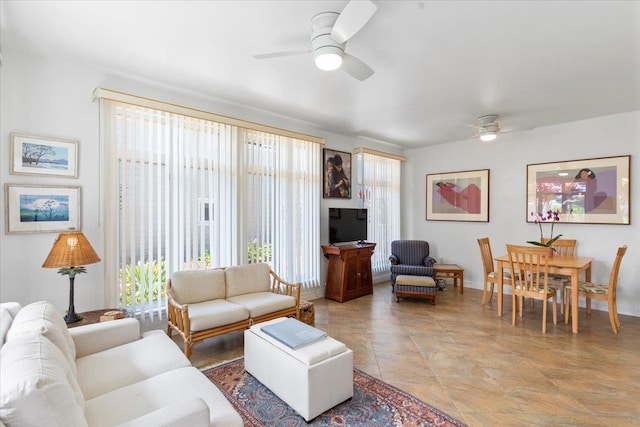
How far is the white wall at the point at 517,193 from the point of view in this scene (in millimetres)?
4184

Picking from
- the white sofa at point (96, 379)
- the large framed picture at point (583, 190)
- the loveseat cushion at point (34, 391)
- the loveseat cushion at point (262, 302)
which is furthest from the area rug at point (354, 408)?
the large framed picture at point (583, 190)

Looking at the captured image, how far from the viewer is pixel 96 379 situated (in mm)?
1748

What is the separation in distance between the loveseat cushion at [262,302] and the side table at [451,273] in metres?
3.04

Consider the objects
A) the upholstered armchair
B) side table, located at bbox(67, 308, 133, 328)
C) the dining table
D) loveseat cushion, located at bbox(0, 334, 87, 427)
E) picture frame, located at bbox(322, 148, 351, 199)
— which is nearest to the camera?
loveseat cushion, located at bbox(0, 334, 87, 427)

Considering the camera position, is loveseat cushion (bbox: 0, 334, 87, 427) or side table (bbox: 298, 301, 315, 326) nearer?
loveseat cushion (bbox: 0, 334, 87, 427)

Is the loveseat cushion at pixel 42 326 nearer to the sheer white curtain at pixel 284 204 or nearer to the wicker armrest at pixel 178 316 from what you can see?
the wicker armrest at pixel 178 316

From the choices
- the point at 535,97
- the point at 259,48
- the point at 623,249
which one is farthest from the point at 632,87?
the point at 259,48

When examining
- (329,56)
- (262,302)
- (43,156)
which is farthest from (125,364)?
(329,56)

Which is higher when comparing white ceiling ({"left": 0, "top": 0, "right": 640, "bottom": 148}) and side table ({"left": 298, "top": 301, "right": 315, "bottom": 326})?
white ceiling ({"left": 0, "top": 0, "right": 640, "bottom": 148})

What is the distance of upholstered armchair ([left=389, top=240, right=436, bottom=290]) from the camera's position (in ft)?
17.6

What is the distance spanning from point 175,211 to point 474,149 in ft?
17.0

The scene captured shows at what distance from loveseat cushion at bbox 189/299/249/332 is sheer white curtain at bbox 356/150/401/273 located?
3.27 metres

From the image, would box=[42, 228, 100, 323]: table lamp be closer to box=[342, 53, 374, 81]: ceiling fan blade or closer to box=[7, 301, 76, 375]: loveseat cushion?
box=[7, 301, 76, 375]: loveseat cushion

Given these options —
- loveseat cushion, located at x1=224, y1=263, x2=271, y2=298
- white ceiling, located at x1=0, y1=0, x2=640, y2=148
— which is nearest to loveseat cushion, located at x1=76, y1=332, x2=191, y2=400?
loveseat cushion, located at x1=224, y1=263, x2=271, y2=298
